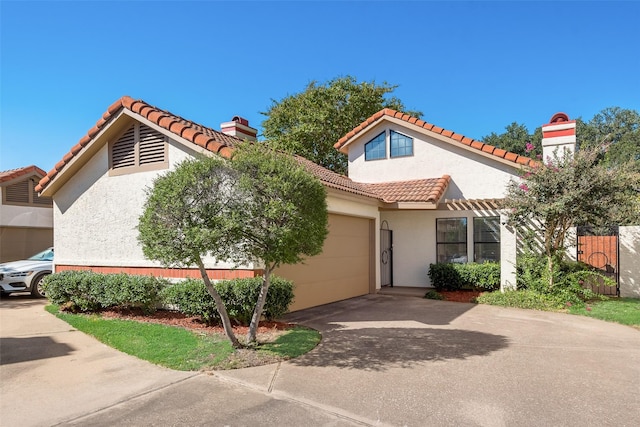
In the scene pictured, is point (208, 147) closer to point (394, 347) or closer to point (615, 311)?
point (394, 347)

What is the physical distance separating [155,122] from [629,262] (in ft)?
43.2

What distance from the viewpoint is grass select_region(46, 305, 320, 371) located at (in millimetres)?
5410

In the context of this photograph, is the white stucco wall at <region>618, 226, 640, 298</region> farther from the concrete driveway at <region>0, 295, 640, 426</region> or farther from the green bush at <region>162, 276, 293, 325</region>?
the green bush at <region>162, 276, 293, 325</region>

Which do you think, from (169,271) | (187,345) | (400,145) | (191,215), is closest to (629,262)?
(400,145)

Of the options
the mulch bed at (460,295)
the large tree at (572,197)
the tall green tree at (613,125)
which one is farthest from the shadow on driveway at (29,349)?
the tall green tree at (613,125)

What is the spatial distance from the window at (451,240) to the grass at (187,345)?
24.2 ft

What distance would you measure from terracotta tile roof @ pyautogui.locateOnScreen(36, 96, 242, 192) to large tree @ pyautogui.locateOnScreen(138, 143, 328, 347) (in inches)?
68.6

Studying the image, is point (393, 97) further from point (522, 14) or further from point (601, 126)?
point (601, 126)

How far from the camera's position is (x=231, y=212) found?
5270 mm

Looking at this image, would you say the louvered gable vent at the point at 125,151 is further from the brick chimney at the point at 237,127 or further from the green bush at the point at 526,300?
the green bush at the point at 526,300

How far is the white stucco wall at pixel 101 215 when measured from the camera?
30.8ft

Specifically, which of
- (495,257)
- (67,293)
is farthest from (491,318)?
(67,293)

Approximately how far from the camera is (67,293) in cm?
934

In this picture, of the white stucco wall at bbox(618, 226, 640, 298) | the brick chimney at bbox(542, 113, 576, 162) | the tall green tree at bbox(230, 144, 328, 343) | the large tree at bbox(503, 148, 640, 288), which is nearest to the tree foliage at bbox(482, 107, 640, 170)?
the brick chimney at bbox(542, 113, 576, 162)
